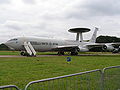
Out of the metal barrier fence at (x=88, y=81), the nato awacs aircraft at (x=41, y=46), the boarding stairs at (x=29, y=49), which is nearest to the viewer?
the metal barrier fence at (x=88, y=81)

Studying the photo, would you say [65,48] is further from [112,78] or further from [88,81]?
[88,81]

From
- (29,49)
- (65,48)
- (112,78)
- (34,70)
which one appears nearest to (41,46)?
(29,49)

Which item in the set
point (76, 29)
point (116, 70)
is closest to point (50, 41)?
point (76, 29)

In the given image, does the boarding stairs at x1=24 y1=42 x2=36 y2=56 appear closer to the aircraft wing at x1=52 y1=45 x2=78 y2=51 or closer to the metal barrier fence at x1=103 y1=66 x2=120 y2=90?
the aircraft wing at x1=52 y1=45 x2=78 y2=51

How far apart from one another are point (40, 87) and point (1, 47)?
97448 millimetres

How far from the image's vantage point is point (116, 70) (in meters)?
5.66

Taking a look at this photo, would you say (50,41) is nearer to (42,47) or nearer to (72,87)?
(42,47)

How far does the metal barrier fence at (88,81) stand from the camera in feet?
12.3

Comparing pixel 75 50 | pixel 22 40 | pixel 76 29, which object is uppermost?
pixel 76 29

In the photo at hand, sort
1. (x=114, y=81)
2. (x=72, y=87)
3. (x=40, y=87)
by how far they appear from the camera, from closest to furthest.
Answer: (x=40, y=87) < (x=72, y=87) < (x=114, y=81)

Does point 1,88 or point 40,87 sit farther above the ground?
point 1,88

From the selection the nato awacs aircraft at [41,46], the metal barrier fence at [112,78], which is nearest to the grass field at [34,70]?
the metal barrier fence at [112,78]

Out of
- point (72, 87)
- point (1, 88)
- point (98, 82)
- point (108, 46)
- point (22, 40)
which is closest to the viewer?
point (1, 88)

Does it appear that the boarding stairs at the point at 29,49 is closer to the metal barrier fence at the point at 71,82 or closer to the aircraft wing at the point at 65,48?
the aircraft wing at the point at 65,48
